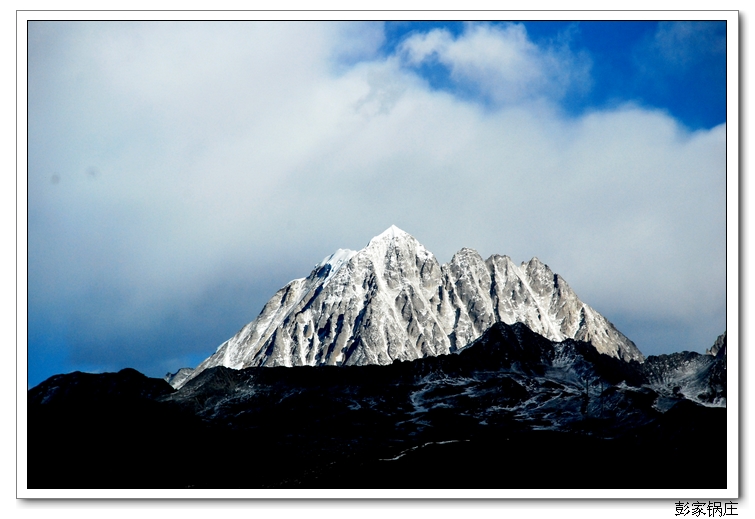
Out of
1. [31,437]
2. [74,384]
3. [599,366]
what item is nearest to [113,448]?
[74,384]
